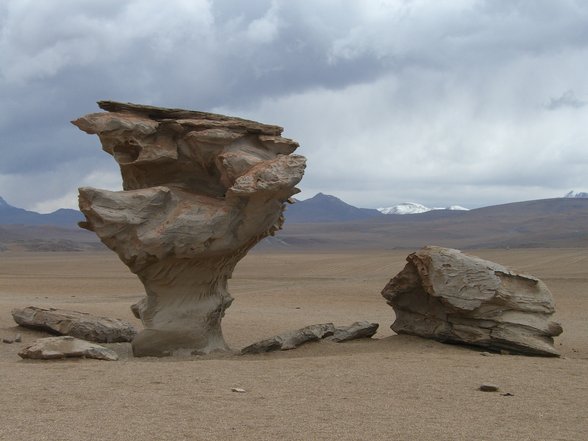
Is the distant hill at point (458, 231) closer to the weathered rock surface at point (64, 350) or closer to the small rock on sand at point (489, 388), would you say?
the weathered rock surface at point (64, 350)

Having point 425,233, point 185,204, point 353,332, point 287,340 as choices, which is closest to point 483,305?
point 353,332

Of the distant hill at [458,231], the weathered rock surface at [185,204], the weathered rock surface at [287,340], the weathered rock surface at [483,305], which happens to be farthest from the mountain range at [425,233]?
the weathered rock surface at [185,204]

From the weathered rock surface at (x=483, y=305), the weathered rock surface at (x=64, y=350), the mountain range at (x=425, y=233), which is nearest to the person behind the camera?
the weathered rock surface at (x=64, y=350)

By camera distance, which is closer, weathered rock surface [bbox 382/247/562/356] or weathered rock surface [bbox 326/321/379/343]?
weathered rock surface [bbox 382/247/562/356]

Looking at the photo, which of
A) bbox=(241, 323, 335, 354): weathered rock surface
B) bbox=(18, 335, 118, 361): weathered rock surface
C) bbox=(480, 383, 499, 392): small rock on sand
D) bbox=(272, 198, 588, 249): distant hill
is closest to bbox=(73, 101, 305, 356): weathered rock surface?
bbox=(241, 323, 335, 354): weathered rock surface

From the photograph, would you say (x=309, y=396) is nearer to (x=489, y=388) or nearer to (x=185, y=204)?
(x=489, y=388)

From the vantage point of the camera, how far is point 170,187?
47.9ft

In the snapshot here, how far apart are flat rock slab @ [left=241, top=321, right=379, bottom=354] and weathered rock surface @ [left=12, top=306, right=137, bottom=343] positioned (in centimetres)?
353

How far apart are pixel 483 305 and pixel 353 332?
2661mm

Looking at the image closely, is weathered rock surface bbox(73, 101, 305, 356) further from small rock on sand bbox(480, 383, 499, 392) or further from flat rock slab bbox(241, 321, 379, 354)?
small rock on sand bbox(480, 383, 499, 392)

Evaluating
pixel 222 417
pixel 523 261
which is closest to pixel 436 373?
pixel 222 417

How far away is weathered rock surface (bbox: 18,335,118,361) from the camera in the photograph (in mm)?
12742

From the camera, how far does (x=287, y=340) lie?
47.1 ft

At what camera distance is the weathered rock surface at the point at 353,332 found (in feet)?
49.8
